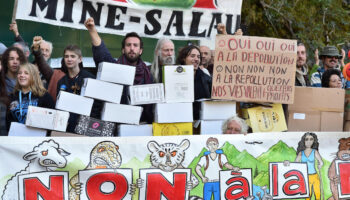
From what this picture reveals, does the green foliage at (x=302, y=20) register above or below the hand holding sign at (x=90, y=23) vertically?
above

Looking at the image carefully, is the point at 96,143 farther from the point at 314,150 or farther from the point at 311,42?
the point at 311,42

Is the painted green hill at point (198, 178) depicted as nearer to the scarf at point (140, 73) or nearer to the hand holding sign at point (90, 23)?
the scarf at point (140, 73)

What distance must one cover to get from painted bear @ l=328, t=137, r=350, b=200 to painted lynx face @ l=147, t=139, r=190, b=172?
1626 mm

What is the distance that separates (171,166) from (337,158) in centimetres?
186

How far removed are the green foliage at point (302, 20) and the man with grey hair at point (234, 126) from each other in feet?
17.4

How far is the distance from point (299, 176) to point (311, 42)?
5803mm

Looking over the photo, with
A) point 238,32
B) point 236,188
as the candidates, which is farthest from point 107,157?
point 238,32

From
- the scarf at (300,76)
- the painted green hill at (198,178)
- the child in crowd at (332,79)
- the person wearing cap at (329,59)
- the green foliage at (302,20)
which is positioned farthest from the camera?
the green foliage at (302,20)

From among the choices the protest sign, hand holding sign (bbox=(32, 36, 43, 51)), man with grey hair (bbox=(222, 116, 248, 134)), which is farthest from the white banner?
the protest sign

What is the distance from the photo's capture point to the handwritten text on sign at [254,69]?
256 inches

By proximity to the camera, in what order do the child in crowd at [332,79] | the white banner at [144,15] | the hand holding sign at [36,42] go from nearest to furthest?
the hand holding sign at [36,42]
the white banner at [144,15]
the child in crowd at [332,79]

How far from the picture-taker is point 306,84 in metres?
7.76

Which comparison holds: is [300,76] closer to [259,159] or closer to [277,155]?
[277,155]

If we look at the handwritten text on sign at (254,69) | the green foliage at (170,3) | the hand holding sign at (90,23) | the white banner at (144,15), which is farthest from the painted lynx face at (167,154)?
the green foliage at (170,3)
